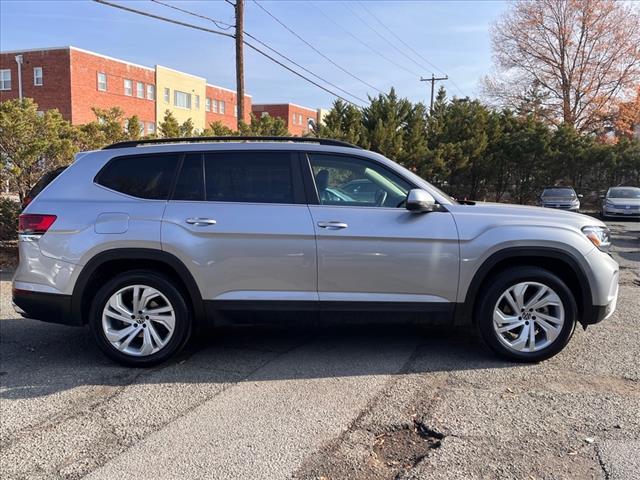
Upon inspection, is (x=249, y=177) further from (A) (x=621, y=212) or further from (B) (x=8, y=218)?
(A) (x=621, y=212)

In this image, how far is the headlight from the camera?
464cm

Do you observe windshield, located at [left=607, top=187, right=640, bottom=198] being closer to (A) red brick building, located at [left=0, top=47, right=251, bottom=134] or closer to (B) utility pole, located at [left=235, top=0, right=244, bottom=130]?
(B) utility pole, located at [left=235, top=0, right=244, bottom=130]

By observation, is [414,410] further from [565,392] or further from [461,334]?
[461,334]

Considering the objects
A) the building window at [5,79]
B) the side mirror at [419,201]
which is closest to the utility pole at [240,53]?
the side mirror at [419,201]

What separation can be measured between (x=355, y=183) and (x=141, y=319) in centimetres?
217

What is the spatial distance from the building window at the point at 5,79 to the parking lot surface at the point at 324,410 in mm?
43096

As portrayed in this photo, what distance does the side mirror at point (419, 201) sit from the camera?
437 centimetres

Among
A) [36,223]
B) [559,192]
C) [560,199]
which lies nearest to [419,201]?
[36,223]

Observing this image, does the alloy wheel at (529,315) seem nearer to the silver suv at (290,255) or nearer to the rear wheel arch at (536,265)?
the silver suv at (290,255)

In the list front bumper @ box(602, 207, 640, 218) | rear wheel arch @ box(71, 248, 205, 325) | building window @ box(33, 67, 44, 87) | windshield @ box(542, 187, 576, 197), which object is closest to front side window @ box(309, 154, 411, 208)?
rear wheel arch @ box(71, 248, 205, 325)

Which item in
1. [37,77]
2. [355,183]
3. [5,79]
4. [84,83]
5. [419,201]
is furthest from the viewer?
[5,79]

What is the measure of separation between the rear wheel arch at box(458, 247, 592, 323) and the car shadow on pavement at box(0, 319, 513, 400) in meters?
0.64

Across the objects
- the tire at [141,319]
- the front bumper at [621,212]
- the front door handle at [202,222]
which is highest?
the front door handle at [202,222]

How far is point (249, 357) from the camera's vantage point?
4883 mm
